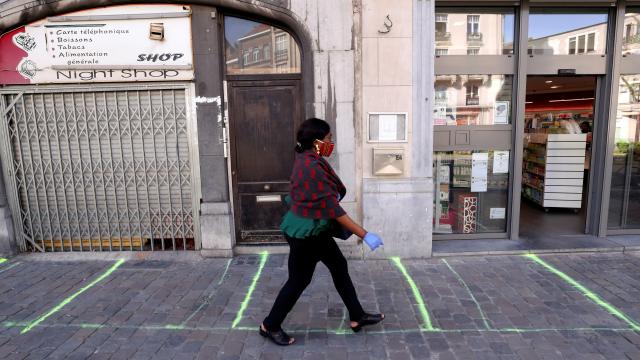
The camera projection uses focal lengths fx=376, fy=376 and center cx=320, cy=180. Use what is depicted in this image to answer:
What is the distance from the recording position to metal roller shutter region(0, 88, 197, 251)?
209 inches

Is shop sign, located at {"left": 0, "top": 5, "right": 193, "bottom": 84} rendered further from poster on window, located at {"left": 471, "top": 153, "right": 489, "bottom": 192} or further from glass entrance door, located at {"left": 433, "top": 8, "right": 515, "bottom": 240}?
poster on window, located at {"left": 471, "top": 153, "right": 489, "bottom": 192}

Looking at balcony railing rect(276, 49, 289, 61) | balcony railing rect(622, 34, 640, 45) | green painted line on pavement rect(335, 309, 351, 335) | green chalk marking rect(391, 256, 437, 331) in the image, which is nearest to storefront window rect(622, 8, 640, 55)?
balcony railing rect(622, 34, 640, 45)

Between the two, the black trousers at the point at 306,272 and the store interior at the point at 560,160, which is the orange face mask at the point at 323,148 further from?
the store interior at the point at 560,160

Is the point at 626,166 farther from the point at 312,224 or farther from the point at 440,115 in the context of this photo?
the point at 312,224

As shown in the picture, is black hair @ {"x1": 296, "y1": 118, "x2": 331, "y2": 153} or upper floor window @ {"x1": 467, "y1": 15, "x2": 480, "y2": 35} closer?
black hair @ {"x1": 296, "y1": 118, "x2": 331, "y2": 153}

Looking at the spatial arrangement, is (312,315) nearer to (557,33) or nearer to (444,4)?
(444,4)

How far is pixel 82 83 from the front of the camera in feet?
17.1

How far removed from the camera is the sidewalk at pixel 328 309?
3.16 m

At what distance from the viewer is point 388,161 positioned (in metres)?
5.09

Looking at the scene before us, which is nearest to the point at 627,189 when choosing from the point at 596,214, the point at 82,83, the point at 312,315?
the point at 596,214

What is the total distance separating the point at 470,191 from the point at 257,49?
12.4 ft

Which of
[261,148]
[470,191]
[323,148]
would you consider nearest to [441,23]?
[470,191]

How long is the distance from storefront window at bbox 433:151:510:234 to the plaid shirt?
315cm

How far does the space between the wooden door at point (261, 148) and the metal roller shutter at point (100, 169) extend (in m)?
0.69
